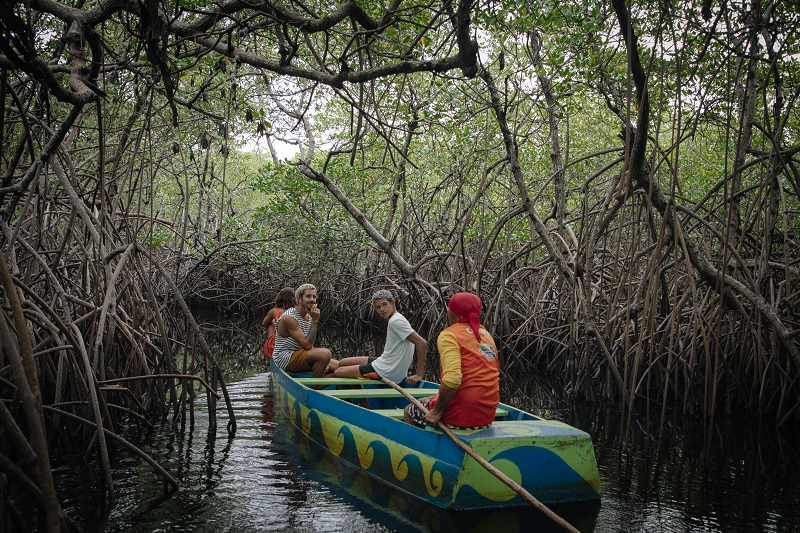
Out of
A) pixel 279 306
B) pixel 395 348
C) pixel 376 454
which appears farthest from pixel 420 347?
pixel 279 306

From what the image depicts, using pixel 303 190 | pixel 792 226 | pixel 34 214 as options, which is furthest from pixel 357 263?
pixel 34 214

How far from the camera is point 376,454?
445 cm

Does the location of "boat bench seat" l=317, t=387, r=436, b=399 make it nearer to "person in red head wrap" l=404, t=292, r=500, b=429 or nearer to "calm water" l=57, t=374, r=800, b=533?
"calm water" l=57, t=374, r=800, b=533

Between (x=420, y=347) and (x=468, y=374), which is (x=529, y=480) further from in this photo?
(x=420, y=347)

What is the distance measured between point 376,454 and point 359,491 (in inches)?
10.7

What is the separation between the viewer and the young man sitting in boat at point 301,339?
6500 mm

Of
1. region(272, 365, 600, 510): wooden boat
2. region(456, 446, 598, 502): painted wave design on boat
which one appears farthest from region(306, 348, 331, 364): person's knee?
region(456, 446, 598, 502): painted wave design on boat

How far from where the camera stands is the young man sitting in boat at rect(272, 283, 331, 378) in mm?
6500

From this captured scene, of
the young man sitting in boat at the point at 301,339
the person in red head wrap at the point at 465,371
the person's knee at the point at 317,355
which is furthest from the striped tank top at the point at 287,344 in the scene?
the person in red head wrap at the point at 465,371

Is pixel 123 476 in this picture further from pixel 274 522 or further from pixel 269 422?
pixel 269 422

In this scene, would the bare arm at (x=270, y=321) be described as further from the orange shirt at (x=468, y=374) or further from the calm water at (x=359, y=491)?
the orange shirt at (x=468, y=374)

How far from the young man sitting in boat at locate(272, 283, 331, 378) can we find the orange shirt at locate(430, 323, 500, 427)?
279 centimetres

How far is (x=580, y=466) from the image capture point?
389 cm

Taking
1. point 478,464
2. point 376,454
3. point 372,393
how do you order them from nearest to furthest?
1. point 478,464
2. point 376,454
3. point 372,393
